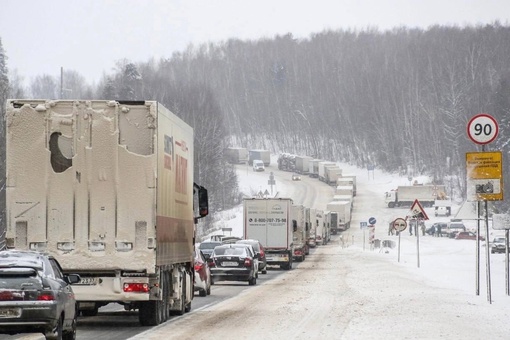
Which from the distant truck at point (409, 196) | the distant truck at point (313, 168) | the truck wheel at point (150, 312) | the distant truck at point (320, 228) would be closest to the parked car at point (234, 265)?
the truck wheel at point (150, 312)

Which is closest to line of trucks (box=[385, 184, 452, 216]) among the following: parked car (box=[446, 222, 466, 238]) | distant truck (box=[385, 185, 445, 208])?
distant truck (box=[385, 185, 445, 208])

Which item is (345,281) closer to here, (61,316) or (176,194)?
(176,194)

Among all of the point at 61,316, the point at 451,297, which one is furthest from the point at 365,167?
the point at 61,316

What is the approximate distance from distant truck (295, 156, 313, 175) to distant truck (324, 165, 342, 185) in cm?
976

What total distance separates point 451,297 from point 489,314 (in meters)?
5.30

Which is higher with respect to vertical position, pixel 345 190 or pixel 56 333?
pixel 345 190

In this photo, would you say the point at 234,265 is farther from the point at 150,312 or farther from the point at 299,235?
the point at 299,235

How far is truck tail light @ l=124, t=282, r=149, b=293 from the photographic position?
2062 centimetres

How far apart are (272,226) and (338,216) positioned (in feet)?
213

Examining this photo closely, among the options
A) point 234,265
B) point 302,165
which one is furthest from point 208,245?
point 302,165

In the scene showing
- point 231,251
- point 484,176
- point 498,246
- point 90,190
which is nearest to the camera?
point 90,190

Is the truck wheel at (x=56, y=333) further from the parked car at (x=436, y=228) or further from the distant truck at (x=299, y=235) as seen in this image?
the parked car at (x=436, y=228)

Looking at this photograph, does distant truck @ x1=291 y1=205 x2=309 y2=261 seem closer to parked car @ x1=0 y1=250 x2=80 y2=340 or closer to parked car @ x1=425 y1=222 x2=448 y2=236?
parked car @ x1=0 y1=250 x2=80 y2=340

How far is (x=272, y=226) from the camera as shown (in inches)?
2322
